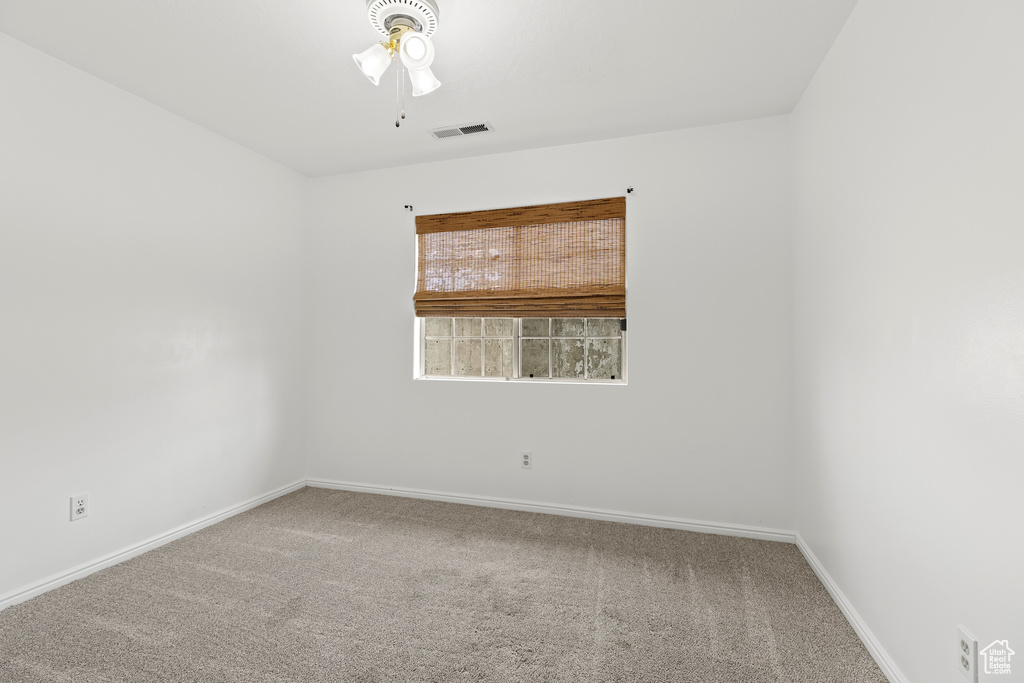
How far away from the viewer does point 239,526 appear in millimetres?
3070

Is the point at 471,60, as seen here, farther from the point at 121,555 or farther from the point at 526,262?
the point at 121,555

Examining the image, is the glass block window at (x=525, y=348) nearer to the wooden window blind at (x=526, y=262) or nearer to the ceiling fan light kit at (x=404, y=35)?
the wooden window blind at (x=526, y=262)

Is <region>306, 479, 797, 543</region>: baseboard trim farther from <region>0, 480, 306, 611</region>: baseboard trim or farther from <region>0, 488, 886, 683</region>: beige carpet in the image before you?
<region>0, 480, 306, 611</region>: baseboard trim

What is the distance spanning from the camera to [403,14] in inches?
73.0

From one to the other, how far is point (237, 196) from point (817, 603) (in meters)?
4.06

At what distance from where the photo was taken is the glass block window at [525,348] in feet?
11.0

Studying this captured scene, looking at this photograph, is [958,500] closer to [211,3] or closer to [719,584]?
[719,584]

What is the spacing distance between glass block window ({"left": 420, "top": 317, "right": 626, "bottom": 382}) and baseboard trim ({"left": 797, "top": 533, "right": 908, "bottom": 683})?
4.76 feet

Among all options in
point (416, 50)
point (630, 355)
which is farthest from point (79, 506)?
point (630, 355)

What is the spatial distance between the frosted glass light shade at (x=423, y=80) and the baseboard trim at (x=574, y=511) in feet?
8.51

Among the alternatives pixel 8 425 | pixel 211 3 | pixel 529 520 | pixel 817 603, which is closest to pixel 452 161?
pixel 211 3

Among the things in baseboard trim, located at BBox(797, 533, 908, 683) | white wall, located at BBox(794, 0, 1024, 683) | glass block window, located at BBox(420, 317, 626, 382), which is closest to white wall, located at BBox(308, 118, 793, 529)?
glass block window, located at BBox(420, 317, 626, 382)

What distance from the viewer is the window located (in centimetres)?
324

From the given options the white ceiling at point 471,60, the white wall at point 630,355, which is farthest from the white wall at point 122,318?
the white wall at point 630,355
